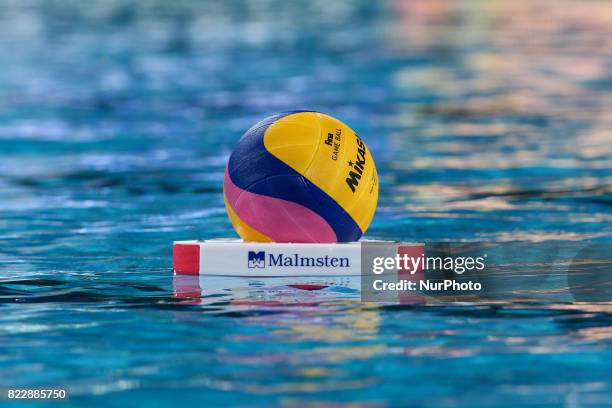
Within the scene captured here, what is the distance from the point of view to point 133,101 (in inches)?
655

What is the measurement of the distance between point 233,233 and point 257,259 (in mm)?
1816

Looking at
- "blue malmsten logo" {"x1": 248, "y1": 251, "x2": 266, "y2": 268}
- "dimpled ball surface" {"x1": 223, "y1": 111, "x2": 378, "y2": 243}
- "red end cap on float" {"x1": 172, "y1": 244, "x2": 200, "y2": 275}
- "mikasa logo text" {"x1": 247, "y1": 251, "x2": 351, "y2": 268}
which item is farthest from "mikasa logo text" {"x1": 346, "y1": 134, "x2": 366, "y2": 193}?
"red end cap on float" {"x1": 172, "y1": 244, "x2": 200, "y2": 275}

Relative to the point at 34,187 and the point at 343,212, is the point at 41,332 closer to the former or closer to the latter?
the point at 343,212

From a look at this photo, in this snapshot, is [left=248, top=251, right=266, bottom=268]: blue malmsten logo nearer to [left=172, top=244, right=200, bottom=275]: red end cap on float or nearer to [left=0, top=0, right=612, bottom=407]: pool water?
[left=0, top=0, right=612, bottom=407]: pool water

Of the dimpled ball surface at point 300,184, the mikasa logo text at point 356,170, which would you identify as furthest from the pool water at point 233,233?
the mikasa logo text at point 356,170

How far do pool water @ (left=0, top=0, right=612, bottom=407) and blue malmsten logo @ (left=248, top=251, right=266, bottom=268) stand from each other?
0.14 meters

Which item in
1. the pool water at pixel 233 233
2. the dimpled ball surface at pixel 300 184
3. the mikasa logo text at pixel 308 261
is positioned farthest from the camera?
the dimpled ball surface at pixel 300 184

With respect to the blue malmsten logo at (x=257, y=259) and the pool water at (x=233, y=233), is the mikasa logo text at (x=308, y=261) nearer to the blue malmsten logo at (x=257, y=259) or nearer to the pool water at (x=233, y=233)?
the blue malmsten logo at (x=257, y=259)

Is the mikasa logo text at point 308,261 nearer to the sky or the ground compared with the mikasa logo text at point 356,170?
nearer to the ground

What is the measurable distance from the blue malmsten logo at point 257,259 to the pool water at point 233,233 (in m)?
0.14

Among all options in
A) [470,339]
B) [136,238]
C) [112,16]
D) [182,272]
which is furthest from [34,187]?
[112,16]

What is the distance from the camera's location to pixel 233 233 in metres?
8.26

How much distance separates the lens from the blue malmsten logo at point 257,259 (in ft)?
A: 21.1

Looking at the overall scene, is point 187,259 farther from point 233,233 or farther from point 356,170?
point 233,233
